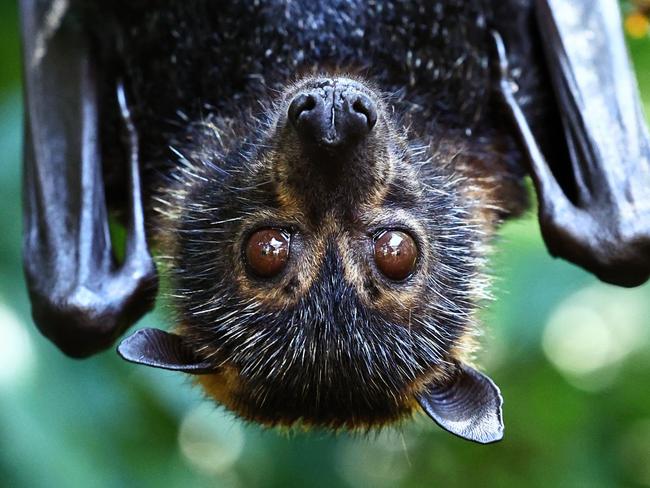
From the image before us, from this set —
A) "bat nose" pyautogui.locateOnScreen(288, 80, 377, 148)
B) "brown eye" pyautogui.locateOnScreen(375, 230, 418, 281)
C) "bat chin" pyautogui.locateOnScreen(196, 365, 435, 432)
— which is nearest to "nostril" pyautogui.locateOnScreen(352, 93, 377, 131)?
"bat nose" pyautogui.locateOnScreen(288, 80, 377, 148)

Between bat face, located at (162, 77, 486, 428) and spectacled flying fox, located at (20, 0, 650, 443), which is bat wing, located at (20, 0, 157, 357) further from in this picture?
bat face, located at (162, 77, 486, 428)

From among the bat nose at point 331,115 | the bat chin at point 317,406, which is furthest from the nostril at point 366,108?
the bat chin at point 317,406

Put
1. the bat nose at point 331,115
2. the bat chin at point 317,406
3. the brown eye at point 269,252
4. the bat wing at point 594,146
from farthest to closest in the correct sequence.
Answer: the bat wing at point 594,146 → the bat chin at point 317,406 → the brown eye at point 269,252 → the bat nose at point 331,115

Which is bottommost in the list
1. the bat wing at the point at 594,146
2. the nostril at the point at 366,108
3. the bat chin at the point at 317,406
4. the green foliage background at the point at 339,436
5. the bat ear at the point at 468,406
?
the green foliage background at the point at 339,436

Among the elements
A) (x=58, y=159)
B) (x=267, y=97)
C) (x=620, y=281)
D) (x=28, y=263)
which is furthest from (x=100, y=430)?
(x=620, y=281)

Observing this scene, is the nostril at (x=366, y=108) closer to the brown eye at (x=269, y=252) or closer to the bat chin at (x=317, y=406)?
the brown eye at (x=269, y=252)

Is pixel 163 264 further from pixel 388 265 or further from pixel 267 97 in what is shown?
pixel 388 265

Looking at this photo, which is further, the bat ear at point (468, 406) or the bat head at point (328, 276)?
the bat head at point (328, 276)
